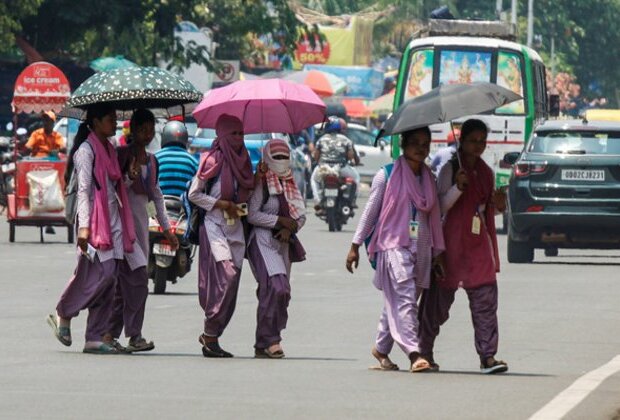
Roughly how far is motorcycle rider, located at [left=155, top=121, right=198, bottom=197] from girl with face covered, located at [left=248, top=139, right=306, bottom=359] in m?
4.29

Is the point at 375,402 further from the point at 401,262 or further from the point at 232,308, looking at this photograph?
the point at 232,308

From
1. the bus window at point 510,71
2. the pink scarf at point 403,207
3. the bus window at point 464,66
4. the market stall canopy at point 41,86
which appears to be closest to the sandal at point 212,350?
the pink scarf at point 403,207

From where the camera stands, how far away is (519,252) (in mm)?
23875

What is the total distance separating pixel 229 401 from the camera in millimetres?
9883

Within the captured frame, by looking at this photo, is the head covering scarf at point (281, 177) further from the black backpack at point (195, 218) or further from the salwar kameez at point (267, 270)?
the black backpack at point (195, 218)

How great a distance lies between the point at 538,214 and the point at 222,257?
11197 mm

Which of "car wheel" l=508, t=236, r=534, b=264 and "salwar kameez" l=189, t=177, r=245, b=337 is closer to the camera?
"salwar kameez" l=189, t=177, r=245, b=337

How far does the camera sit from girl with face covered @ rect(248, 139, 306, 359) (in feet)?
41.0

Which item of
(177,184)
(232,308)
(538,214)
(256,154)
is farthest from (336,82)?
(232,308)

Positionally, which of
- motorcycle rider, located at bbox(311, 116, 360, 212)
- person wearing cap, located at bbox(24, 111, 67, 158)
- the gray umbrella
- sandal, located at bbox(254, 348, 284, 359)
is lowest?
motorcycle rider, located at bbox(311, 116, 360, 212)

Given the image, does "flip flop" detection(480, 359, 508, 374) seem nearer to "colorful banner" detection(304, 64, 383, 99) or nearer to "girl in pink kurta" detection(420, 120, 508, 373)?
"girl in pink kurta" detection(420, 120, 508, 373)

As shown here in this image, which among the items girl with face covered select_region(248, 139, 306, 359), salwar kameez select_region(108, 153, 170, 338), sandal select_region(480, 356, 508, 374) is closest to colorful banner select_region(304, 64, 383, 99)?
salwar kameez select_region(108, 153, 170, 338)

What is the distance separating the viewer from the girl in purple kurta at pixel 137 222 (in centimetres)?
1264

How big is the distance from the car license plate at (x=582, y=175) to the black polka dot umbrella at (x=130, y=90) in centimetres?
1025
